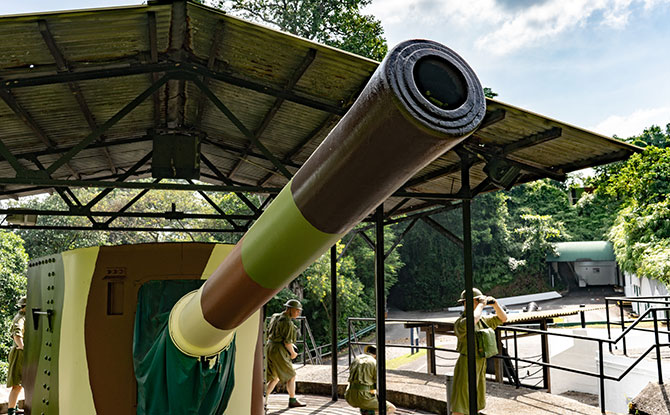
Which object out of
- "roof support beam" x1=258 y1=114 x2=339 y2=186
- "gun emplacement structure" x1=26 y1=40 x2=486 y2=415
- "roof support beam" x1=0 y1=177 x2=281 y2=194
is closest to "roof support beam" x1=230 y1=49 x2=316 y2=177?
"roof support beam" x1=258 y1=114 x2=339 y2=186

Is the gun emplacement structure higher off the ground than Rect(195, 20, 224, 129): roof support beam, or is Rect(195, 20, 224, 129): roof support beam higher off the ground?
Rect(195, 20, 224, 129): roof support beam

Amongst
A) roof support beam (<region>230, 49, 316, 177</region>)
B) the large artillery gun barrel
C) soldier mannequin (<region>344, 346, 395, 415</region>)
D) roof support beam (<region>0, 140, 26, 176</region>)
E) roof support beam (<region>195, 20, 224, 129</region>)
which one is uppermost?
roof support beam (<region>195, 20, 224, 129</region>)

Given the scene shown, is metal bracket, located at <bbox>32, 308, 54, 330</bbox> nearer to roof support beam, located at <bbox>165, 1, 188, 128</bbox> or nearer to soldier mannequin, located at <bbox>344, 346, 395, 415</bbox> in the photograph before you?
roof support beam, located at <bbox>165, 1, 188, 128</bbox>

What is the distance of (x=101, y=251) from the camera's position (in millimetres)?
3877

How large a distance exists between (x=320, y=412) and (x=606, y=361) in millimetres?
5195

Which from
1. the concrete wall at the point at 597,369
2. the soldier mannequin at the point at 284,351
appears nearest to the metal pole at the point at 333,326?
the soldier mannequin at the point at 284,351

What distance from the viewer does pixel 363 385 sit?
7.14 m

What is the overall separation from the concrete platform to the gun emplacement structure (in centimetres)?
435

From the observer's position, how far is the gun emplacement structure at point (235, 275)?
1217mm

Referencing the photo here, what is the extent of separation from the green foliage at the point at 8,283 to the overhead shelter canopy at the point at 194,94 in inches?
435

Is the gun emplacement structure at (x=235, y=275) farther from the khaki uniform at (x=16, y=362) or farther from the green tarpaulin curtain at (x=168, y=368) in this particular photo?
the khaki uniform at (x=16, y=362)

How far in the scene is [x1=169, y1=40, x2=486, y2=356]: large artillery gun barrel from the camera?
46.4 inches

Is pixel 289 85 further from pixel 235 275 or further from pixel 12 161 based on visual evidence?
pixel 235 275

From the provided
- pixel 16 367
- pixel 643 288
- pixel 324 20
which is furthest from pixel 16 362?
pixel 643 288
